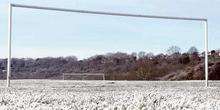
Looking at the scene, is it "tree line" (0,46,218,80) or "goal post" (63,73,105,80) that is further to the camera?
"goal post" (63,73,105,80)

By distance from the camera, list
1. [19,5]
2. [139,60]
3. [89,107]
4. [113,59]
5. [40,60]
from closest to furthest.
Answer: [89,107] < [19,5] < [40,60] < [113,59] < [139,60]

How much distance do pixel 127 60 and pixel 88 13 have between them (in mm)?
18890

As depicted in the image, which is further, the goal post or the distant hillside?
the goal post

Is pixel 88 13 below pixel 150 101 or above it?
above

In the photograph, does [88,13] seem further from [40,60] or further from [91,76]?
[91,76]

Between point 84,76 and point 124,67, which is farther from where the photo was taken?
point 124,67

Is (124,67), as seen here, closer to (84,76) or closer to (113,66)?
(113,66)

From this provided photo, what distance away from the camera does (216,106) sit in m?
6.50

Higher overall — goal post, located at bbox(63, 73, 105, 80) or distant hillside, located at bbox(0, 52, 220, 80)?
distant hillside, located at bbox(0, 52, 220, 80)

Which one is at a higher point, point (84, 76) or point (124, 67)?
point (124, 67)

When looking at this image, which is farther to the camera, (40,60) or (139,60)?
(139,60)

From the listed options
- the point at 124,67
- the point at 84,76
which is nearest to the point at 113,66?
the point at 124,67

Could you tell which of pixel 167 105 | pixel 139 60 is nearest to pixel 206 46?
pixel 167 105

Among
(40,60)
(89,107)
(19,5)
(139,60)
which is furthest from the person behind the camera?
(139,60)
